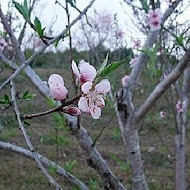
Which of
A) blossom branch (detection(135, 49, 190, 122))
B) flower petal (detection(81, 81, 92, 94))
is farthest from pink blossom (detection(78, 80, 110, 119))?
blossom branch (detection(135, 49, 190, 122))

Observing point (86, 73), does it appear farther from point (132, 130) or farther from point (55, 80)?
point (132, 130)

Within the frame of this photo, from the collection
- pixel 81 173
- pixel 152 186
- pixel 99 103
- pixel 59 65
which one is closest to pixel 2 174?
pixel 81 173

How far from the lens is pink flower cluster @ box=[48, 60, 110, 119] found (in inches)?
31.3

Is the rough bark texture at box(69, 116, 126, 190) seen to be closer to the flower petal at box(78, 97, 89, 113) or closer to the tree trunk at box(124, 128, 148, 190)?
the tree trunk at box(124, 128, 148, 190)

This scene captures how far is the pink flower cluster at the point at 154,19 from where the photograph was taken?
7.60 feet

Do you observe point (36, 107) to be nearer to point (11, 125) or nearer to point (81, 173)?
point (11, 125)

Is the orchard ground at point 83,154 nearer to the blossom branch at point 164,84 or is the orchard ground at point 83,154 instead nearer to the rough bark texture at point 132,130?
the rough bark texture at point 132,130

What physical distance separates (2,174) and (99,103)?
13.4ft

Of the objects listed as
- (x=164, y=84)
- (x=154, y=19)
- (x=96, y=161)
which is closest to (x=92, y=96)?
(x=164, y=84)

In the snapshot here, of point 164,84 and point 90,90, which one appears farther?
point 164,84

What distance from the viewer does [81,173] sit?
480cm

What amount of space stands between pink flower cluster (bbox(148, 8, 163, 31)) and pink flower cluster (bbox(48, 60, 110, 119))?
58.3 inches

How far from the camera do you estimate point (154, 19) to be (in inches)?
94.3

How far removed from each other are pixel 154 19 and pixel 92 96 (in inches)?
66.0
